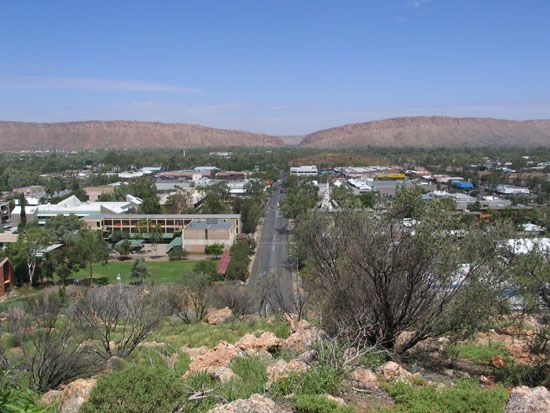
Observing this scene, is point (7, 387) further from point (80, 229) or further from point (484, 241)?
point (80, 229)

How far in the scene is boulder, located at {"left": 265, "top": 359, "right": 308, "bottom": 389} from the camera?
737 cm

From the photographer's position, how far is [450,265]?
28.1 feet

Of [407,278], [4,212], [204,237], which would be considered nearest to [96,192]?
[4,212]

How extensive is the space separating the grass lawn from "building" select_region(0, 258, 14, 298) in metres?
Result: 3.96

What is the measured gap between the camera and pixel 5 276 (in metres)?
27.8

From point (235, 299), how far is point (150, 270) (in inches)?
610

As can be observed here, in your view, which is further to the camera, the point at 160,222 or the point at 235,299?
the point at 160,222

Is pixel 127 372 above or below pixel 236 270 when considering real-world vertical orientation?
above

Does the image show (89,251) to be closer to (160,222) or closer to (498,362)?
(160,222)

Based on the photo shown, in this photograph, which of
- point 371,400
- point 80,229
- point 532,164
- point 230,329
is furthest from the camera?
point 532,164

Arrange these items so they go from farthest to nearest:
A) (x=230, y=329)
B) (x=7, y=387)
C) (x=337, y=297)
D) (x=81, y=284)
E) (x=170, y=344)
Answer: (x=81, y=284) → (x=230, y=329) → (x=170, y=344) → (x=337, y=297) → (x=7, y=387)

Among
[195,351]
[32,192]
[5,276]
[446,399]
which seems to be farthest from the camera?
[32,192]

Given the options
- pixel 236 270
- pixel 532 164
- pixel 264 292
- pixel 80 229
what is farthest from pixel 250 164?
pixel 264 292

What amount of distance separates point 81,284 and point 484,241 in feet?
79.3
